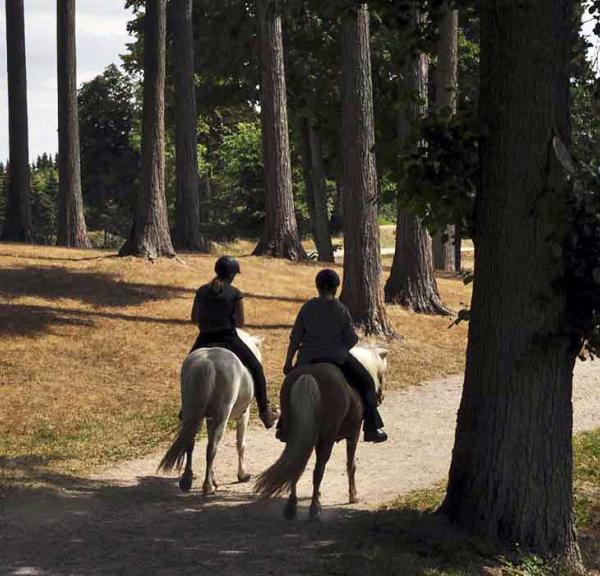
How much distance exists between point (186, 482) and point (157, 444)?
8.58 feet

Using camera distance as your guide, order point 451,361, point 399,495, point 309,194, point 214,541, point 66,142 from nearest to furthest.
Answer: point 214,541
point 399,495
point 451,361
point 66,142
point 309,194

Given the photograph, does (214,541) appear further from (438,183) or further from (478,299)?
(438,183)

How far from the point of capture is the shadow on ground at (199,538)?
307 inches

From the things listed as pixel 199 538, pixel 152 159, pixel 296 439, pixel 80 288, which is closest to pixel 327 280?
pixel 296 439

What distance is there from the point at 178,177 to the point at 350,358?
1918 centimetres

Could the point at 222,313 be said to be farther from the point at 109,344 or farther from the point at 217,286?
the point at 109,344

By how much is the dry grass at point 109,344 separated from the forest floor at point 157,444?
0.15 feet

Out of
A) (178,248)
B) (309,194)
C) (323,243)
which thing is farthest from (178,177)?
(309,194)

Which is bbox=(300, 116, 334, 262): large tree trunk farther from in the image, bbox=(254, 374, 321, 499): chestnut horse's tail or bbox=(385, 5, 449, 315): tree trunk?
bbox=(254, 374, 321, 499): chestnut horse's tail

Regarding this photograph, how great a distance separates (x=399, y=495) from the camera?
11.0 m

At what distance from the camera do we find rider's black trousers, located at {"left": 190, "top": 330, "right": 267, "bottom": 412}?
1077 cm

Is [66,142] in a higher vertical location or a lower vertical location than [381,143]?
higher

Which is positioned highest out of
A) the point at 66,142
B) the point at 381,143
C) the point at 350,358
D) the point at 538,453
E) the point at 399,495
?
the point at 66,142

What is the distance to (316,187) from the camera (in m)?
38.9
